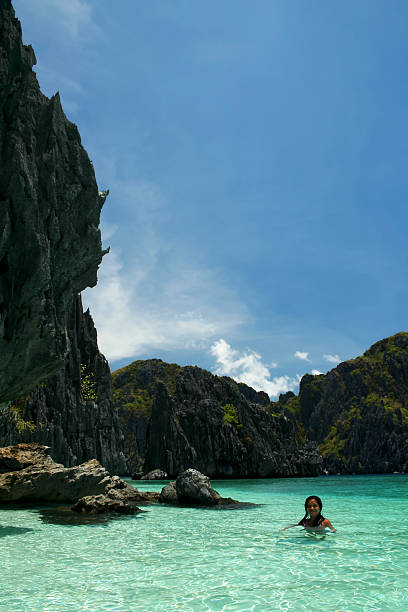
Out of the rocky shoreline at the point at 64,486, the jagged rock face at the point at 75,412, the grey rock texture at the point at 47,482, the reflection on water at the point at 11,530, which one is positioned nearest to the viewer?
the reflection on water at the point at 11,530

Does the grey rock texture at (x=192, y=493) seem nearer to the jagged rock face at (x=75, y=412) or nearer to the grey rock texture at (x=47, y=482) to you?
the grey rock texture at (x=47, y=482)

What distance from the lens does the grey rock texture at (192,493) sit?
85.1 feet

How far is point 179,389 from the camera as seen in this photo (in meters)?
113

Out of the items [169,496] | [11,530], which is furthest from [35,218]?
[169,496]

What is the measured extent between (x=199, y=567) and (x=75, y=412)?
70.3 m

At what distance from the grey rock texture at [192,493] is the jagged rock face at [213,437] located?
7590cm

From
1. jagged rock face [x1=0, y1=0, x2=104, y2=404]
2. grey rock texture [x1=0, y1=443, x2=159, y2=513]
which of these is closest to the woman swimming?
grey rock texture [x1=0, y1=443, x2=159, y2=513]

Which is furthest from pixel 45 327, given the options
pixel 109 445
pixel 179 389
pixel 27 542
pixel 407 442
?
pixel 407 442

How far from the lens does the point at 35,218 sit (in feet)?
57.3

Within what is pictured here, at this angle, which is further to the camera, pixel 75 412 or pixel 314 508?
pixel 75 412

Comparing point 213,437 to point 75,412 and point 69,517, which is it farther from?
point 69,517

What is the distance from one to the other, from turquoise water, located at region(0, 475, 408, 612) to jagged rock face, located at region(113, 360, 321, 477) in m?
88.9

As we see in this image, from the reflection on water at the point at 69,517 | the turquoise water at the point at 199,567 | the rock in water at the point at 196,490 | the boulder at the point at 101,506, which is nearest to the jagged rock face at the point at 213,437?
the rock in water at the point at 196,490

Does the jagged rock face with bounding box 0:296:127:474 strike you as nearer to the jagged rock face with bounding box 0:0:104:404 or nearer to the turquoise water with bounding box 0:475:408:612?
the jagged rock face with bounding box 0:0:104:404
